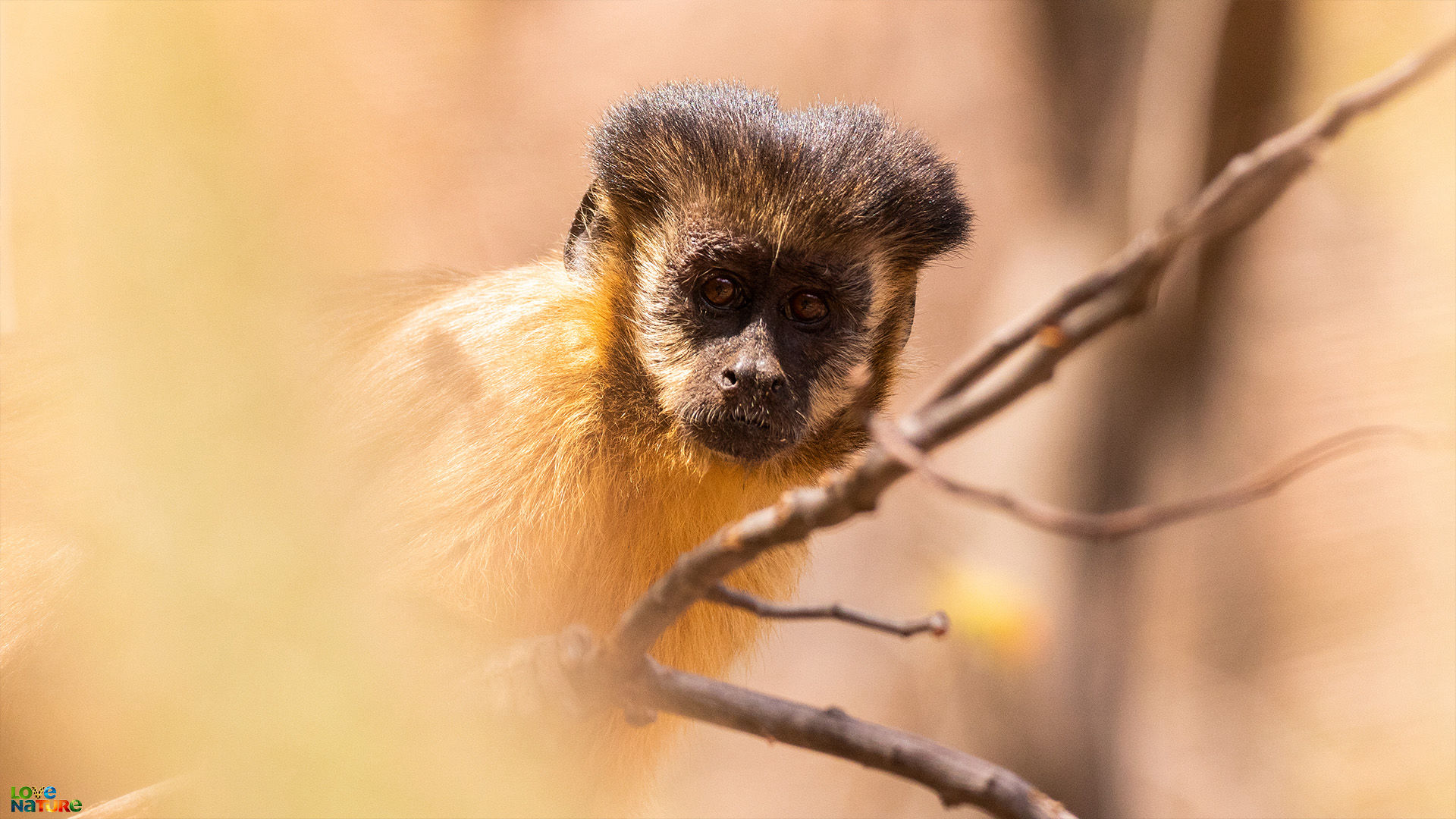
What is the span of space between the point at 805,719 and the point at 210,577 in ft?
2.43

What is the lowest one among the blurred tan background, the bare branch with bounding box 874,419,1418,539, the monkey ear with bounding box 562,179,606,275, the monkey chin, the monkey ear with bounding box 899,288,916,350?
the bare branch with bounding box 874,419,1418,539

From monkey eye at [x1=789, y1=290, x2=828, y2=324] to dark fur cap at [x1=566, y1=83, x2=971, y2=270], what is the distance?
14cm

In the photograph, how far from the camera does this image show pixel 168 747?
86cm

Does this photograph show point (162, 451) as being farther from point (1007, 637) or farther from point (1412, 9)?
point (1007, 637)

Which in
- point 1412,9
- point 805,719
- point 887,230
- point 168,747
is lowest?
point 168,747

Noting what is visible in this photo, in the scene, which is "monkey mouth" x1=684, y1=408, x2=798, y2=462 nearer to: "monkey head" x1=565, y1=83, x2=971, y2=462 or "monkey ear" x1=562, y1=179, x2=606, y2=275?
"monkey head" x1=565, y1=83, x2=971, y2=462

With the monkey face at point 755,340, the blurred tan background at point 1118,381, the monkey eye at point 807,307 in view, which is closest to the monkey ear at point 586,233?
the monkey face at point 755,340

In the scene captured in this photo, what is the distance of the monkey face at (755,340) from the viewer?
2645 millimetres

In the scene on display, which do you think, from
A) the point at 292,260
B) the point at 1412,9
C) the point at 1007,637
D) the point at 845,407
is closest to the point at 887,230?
the point at 845,407

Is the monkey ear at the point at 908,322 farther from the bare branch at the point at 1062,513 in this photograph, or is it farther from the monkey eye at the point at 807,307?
the bare branch at the point at 1062,513

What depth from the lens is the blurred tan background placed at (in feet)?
15.7

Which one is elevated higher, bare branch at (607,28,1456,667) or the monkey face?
the monkey face

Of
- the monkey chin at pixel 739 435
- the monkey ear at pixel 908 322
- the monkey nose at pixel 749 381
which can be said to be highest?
the monkey ear at pixel 908 322

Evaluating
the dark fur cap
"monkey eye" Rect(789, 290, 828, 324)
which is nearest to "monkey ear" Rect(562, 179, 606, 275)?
the dark fur cap
